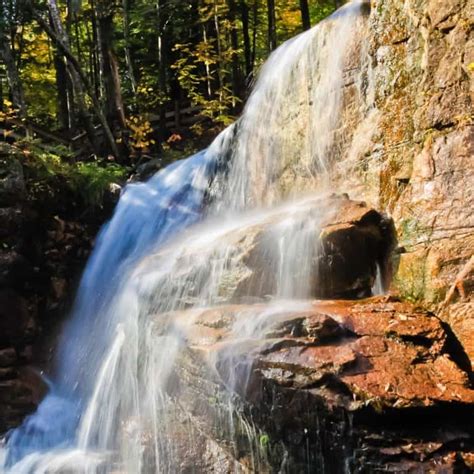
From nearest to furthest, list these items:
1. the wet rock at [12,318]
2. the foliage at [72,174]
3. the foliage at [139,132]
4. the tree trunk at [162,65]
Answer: the wet rock at [12,318] → the foliage at [72,174] → the foliage at [139,132] → the tree trunk at [162,65]

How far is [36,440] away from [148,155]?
347 inches

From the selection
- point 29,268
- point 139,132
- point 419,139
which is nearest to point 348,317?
point 419,139

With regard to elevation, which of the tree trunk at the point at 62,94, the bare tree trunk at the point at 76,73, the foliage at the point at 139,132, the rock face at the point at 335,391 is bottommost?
the rock face at the point at 335,391

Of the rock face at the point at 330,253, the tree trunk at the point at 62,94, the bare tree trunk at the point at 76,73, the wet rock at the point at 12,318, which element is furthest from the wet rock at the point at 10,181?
A: the tree trunk at the point at 62,94

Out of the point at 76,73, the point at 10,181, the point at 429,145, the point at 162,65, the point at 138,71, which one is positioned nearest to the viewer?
the point at 429,145

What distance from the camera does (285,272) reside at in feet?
18.7

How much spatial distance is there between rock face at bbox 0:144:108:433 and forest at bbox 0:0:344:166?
1345mm

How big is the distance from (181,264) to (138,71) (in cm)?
1673

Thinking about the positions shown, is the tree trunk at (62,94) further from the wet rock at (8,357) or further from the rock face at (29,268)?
the wet rock at (8,357)

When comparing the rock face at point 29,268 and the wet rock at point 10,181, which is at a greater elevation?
the wet rock at point 10,181

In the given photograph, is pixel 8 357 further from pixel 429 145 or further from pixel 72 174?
pixel 429 145

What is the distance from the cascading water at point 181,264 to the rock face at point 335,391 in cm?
24

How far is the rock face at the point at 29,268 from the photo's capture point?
734cm

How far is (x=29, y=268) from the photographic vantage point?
8273 millimetres
